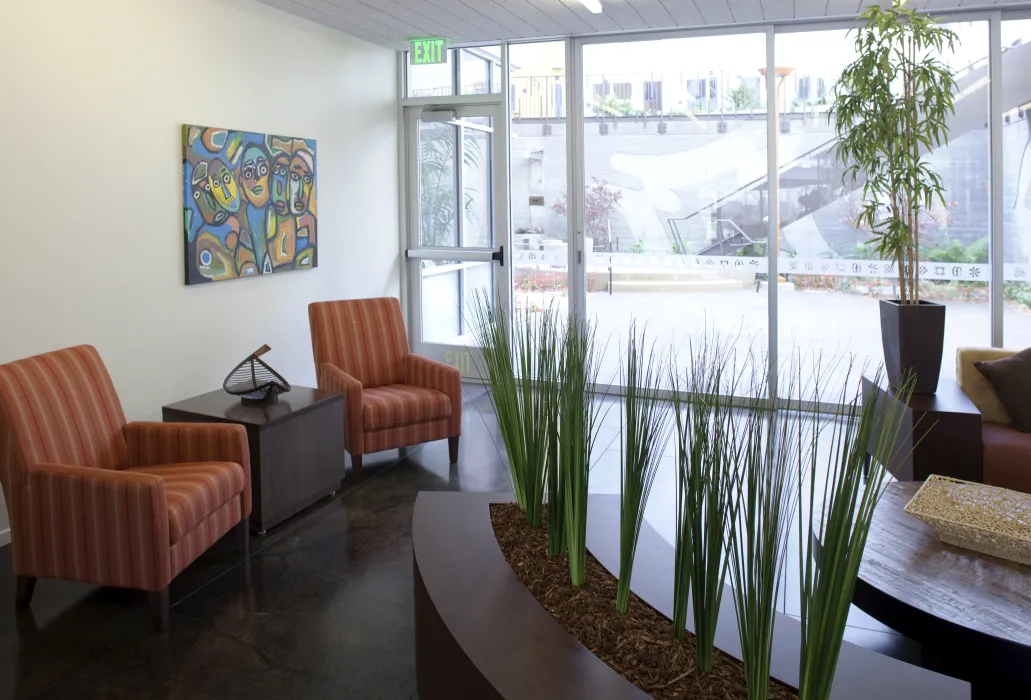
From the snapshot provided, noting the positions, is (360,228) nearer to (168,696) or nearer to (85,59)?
(85,59)

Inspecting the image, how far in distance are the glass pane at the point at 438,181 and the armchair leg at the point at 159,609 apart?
15.5 feet

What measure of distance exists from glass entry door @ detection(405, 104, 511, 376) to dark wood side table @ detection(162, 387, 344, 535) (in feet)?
8.91

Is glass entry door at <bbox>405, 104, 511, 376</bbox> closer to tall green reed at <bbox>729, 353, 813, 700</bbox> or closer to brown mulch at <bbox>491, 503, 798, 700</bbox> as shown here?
brown mulch at <bbox>491, 503, 798, 700</bbox>

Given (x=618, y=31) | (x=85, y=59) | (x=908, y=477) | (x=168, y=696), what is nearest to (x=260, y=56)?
(x=85, y=59)

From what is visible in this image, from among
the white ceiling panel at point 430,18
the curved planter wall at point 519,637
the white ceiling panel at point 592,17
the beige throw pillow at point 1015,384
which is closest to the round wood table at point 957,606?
the curved planter wall at point 519,637

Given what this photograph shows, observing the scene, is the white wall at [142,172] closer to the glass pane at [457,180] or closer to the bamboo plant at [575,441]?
the glass pane at [457,180]

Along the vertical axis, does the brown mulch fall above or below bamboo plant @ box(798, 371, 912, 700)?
below

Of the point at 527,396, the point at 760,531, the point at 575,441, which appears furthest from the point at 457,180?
the point at 760,531

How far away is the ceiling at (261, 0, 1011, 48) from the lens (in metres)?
5.57

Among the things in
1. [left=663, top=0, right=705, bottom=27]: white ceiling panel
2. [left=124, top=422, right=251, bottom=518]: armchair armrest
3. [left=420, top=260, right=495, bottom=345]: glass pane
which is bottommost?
[left=124, top=422, right=251, bottom=518]: armchair armrest

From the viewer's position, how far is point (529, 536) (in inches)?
→ 97.1

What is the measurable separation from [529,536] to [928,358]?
2.95 metres

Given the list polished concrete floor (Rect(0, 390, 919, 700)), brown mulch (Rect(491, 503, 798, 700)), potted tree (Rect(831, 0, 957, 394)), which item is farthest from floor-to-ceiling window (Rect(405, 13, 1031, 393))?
brown mulch (Rect(491, 503, 798, 700))

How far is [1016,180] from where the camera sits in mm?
5832
